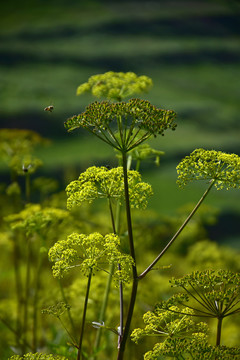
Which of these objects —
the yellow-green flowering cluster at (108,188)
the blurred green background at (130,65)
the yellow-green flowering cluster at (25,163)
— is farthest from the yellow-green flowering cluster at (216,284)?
the blurred green background at (130,65)

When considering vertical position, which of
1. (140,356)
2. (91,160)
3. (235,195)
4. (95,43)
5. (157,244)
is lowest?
(140,356)

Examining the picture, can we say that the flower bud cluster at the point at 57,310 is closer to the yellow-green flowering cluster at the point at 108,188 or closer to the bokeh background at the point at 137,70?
the yellow-green flowering cluster at the point at 108,188

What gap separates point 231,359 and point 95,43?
20.1 feet

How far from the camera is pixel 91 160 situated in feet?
15.4

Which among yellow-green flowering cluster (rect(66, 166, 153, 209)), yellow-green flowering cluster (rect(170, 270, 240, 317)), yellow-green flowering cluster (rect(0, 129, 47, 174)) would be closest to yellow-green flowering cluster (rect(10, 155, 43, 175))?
yellow-green flowering cluster (rect(0, 129, 47, 174))

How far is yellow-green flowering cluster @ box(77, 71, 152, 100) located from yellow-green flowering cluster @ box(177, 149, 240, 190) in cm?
41

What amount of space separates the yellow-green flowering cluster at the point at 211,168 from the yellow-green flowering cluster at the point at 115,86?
0.41 metres

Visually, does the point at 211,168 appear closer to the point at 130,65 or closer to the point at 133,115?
the point at 133,115

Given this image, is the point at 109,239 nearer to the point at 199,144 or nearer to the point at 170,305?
the point at 170,305

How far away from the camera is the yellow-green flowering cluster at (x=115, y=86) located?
4.08ft

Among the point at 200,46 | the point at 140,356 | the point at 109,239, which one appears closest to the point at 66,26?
the point at 200,46

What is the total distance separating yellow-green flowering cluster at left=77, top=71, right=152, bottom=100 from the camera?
1242 millimetres

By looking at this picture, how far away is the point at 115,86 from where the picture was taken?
1.25 metres

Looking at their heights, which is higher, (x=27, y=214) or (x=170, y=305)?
(x=27, y=214)
